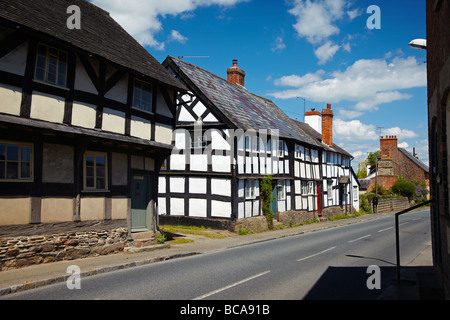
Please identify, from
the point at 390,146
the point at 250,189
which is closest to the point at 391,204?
the point at 390,146

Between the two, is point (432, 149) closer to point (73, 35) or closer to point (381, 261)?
point (381, 261)

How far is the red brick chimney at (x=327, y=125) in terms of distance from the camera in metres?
35.8

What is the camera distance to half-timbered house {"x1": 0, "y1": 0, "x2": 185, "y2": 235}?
377 inches

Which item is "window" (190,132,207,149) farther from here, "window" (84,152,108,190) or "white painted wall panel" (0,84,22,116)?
"white painted wall panel" (0,84,22,116)

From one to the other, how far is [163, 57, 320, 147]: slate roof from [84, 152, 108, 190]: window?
874 centimetres

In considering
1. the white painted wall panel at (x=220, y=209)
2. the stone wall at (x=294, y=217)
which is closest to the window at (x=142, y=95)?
the white painted wall panel at (x=220, y=209)

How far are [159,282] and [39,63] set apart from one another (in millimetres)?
6980

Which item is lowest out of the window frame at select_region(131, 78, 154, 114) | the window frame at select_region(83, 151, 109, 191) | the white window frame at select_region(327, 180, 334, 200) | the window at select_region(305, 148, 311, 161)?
the white window frame at select_region(327, 180, 334, 200)

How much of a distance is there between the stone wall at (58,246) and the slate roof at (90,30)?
5.71 meters

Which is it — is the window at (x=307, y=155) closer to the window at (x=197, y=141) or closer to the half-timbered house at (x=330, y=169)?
the half-timbered house at (x=330, y=169)

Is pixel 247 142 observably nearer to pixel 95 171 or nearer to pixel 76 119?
pixel 95 171

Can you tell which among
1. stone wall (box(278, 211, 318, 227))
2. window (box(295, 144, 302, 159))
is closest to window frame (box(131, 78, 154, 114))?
stone wall (box(278, 211, 318, 227))
